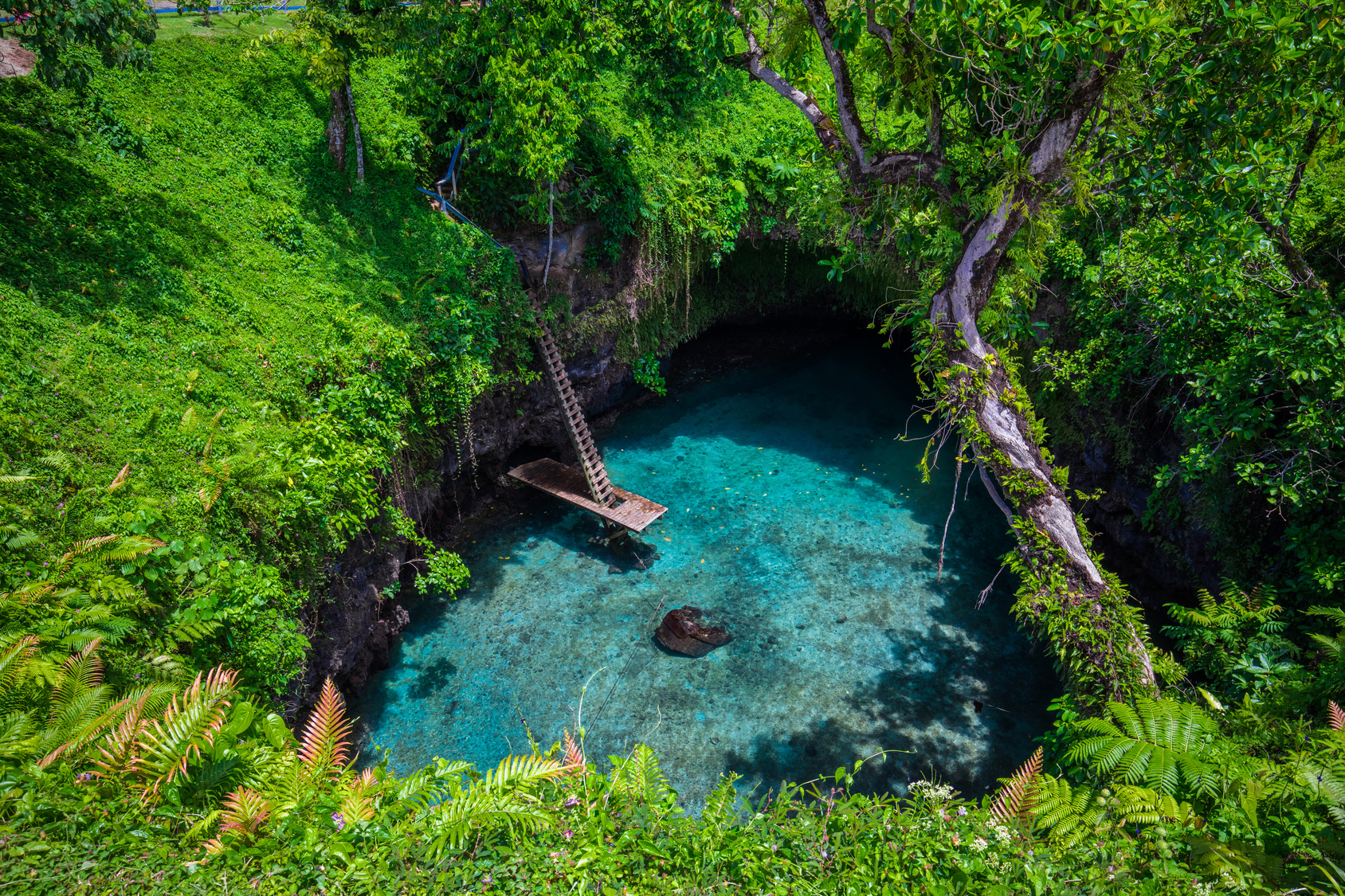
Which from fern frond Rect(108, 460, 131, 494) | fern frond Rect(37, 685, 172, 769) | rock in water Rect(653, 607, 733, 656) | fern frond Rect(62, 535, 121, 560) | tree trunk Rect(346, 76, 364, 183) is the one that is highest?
tree trunk Rect(346, 76, 364, 183)

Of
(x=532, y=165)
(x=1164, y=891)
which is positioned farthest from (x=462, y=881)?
(x=532, y=165)

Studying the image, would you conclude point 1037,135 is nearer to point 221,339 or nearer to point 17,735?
point 17,735

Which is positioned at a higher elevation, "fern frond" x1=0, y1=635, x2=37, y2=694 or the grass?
the grass

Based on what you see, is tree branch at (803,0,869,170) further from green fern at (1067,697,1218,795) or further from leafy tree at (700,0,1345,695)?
green fern at (1067,697,1218,795)

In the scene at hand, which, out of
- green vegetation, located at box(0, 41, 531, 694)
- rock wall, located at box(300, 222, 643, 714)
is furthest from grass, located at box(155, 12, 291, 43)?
rock wall, located at box(300, 222, 643, 714)

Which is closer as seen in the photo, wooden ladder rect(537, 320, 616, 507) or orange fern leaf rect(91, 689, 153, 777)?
orange fern leaf rect(91, 689, 153, 777)

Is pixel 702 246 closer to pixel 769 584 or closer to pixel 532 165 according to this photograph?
pixel 532 165

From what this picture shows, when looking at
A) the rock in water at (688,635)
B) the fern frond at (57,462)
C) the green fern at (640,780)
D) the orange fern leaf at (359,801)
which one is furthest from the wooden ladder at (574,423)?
the orange fern leaf at (359,801)

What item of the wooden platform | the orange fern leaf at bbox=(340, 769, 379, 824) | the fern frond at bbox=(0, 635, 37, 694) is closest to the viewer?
the orange fern leaf at bbox=(340, 769, 379, 824)
